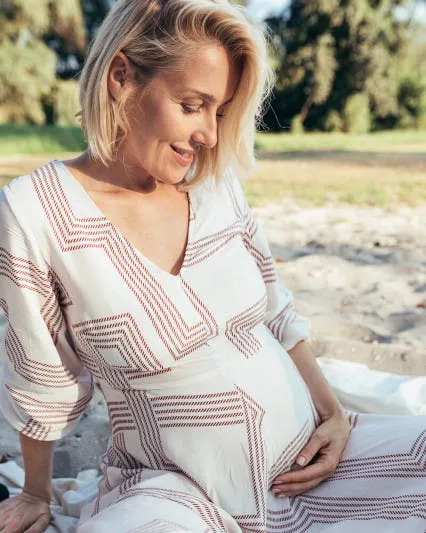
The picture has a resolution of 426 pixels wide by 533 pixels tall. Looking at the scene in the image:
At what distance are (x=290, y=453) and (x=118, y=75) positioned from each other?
0.97 meters

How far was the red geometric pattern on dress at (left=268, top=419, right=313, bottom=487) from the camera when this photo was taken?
1737 millimetres

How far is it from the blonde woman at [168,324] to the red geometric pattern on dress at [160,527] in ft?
0.27

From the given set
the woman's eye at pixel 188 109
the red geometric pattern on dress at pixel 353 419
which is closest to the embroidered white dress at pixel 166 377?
the red geometric pattern on dress at pixel 353 419

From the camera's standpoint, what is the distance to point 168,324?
65.0 inches

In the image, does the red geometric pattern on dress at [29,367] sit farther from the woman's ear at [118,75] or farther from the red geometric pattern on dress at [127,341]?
the woman's ear at [118,75]

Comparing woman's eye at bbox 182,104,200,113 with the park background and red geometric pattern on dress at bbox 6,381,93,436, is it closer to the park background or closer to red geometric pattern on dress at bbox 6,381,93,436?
the park background

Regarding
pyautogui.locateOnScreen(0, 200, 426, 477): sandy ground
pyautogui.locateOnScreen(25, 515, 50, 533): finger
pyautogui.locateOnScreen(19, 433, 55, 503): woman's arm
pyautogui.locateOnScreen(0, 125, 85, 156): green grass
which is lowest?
pyautogui.locateOnScreen(0, 125, 85, 156): green grass

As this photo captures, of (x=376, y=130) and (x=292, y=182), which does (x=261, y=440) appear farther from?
(x=376, y=130)

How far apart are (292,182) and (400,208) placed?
7.77ft

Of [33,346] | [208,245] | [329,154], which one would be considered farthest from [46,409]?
[329,154]

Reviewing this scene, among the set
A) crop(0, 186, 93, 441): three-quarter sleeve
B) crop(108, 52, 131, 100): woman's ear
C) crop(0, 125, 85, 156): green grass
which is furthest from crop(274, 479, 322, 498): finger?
crop(0, 125, 85, 156): green grass

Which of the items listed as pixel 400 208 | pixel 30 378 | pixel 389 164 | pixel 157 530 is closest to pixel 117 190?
pixel 30 378

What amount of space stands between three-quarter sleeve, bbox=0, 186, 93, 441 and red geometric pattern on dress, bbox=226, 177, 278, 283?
540 mm

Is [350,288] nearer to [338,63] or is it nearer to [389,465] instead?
[389,465]
